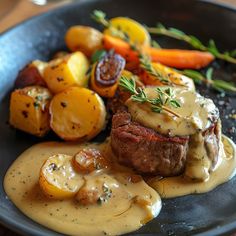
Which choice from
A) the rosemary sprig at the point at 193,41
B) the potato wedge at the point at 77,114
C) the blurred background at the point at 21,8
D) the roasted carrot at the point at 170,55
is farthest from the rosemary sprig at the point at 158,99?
the blurred background at the point at 21,8

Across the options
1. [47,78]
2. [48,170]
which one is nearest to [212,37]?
[47,78]

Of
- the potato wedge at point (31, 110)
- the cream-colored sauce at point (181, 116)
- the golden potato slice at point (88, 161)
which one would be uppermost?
the cream-colored sauce at point (181, 116)

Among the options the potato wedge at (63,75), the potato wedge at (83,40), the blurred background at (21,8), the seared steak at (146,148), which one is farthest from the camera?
the blurred background at (21,8)

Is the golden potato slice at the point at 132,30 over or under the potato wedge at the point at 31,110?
over

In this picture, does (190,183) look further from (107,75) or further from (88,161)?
(107,75)

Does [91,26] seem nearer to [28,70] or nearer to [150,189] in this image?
[28,70]

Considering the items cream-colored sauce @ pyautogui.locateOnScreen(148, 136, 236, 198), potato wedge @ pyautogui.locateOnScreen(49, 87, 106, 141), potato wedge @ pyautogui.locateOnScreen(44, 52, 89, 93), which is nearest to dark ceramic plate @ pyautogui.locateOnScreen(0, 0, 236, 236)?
cream-colored sauce @ pyautogui.locateOnScreen(148, 136, 236, 198)

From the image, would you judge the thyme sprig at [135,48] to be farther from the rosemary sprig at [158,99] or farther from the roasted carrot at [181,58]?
the rosemary sprig at [158,99]

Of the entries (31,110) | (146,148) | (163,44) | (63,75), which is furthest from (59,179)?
(163,44)
